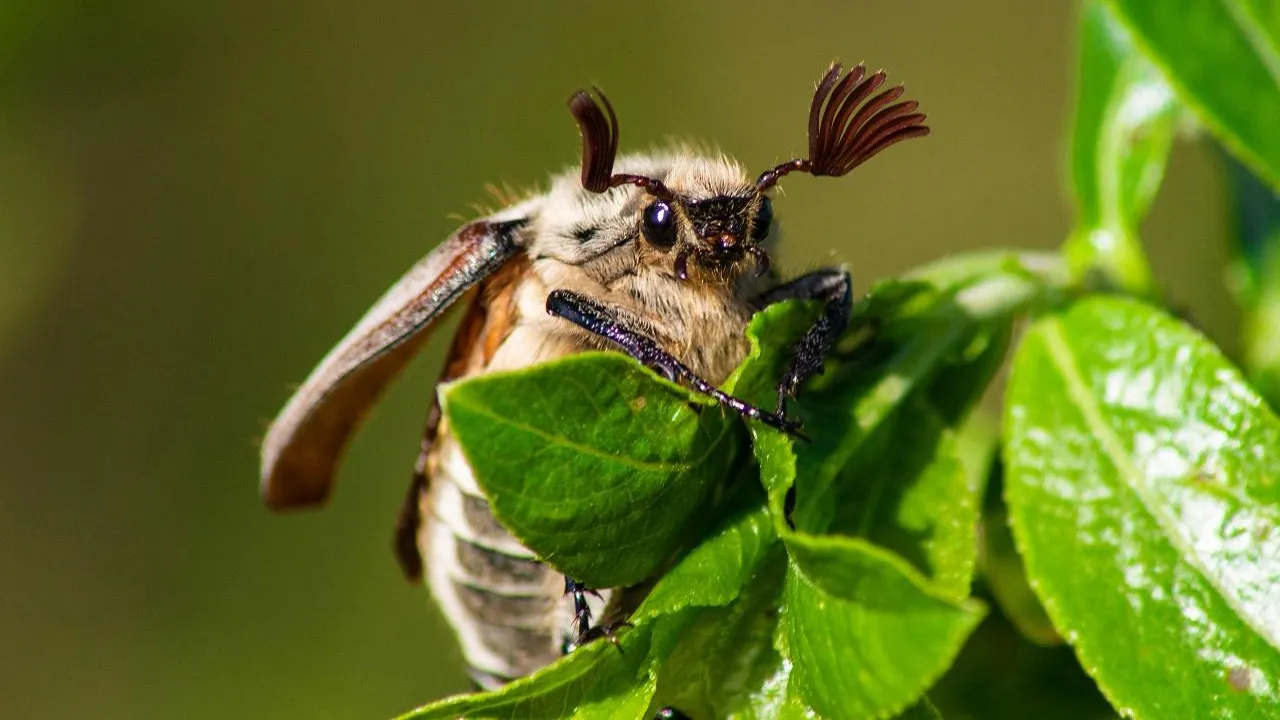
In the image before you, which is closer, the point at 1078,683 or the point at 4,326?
the point at 1078,683

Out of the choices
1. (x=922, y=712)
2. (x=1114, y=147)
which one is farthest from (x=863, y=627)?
(x=1114, y=147)

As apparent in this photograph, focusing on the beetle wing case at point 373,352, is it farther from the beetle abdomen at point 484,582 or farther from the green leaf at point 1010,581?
the green leaf at point 1010,581

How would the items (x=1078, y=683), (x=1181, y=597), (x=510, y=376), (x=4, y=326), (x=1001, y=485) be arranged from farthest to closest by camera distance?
1. (x=4, y=326)
2. (x=1001, y=485)
3. (x=1078, y=683)
4. (x=1181, y=597)
5. (x=510, y=376)

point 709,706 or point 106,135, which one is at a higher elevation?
point 106,135

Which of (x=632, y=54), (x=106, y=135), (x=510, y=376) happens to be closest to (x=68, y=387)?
(x=106, y=135)

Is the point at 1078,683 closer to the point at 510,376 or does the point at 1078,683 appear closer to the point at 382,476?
the point at 510,376

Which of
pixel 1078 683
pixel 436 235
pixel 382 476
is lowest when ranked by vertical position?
pixel 1078 683

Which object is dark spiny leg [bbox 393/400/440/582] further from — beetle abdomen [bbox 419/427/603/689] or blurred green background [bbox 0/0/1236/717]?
blurred green background [bbox 0/0/1236/717]
